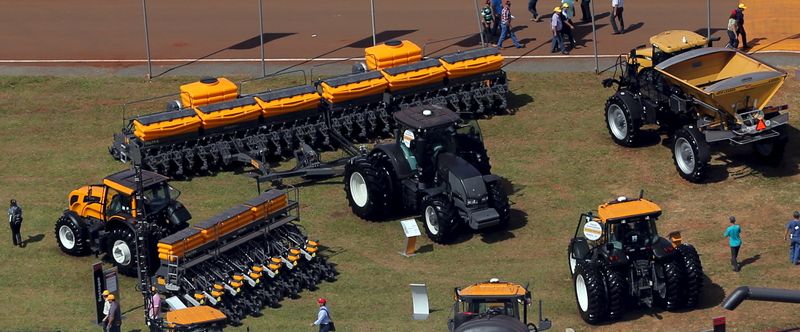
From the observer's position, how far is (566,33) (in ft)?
152

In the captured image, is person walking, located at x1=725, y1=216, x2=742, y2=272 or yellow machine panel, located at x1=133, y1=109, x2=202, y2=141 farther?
yellow machine panel, located at x1=133, y1=109, x2=202, y2=141

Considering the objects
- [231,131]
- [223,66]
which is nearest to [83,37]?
[223,66]

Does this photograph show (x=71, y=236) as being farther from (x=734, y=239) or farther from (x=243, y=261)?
(x=734, y=239)

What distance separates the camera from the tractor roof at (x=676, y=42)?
38.2 metres

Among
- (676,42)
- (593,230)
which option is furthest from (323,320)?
(676,42)

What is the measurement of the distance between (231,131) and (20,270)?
292 inches

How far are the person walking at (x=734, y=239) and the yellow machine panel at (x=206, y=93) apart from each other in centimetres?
1405

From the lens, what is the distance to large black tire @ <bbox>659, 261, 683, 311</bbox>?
2883 cm

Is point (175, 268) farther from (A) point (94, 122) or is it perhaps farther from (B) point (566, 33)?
(B) point (566, 33)

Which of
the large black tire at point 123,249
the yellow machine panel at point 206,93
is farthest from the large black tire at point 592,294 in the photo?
the yellow machine panel at point 206,93

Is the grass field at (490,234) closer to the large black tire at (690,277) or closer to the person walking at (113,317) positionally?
the large black tire at (690,277)

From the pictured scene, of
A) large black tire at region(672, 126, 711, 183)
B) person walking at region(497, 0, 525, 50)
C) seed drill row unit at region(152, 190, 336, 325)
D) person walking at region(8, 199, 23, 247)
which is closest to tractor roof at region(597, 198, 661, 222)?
seed drill row unit at region(152, 190, 336, 325)

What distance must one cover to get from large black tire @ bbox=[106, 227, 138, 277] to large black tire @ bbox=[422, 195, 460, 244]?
250 inches

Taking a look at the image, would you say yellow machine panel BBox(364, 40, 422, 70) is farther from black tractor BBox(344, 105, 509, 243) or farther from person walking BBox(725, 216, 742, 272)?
Result: person walking BBox(725, 216, 742, 272)
